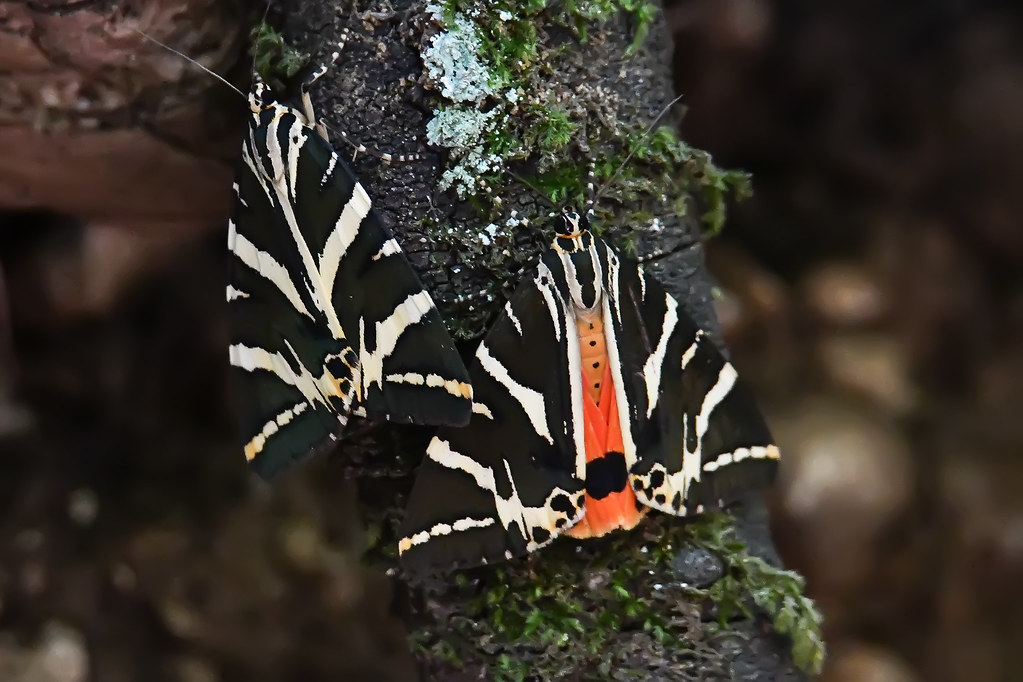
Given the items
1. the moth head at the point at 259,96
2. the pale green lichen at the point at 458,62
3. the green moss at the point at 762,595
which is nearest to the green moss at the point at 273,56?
the moth head at the point at 259,96

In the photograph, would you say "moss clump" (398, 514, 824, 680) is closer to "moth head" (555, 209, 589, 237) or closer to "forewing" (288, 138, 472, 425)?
"forewing" (288, 138, 472, 425)

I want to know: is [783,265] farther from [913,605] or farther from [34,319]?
[34,319]

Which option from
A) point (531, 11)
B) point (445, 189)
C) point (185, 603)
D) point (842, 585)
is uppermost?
point (531, 11)

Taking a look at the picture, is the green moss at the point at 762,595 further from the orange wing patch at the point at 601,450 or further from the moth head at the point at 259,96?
the moth head at the point at 259,96

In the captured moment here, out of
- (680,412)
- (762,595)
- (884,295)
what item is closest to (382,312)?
(680,412)

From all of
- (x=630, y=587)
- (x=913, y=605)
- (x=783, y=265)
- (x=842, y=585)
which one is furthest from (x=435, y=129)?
(x=913, y=605)

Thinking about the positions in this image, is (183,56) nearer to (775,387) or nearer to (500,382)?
(500,382)
